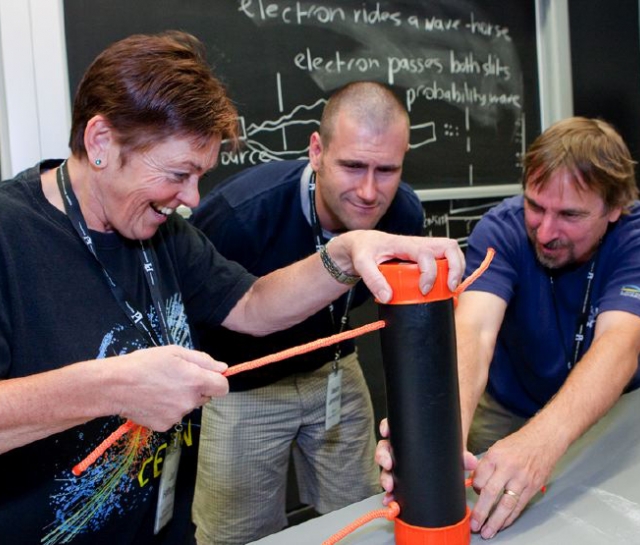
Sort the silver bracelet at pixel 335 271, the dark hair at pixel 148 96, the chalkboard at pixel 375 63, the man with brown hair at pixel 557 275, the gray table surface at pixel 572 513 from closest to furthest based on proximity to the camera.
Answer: the gray table surface at pixel 572 513
the dark hair at pixel 148 96
the silver bracelet at pixel 335 271
the man with brown hair at pixel 557 275
the chalkboard at pixel 375 63

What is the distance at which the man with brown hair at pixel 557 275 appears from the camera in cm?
138

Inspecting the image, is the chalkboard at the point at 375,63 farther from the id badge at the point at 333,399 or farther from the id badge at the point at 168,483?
the id badge at the point at 168,483

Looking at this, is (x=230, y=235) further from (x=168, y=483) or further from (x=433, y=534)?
(x=433, y=534)

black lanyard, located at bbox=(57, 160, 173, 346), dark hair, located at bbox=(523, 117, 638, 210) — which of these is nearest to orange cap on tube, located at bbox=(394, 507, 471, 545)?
black lanyard, located at bbox=(57, 160, 173, 346)

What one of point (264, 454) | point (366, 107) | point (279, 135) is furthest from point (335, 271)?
point (279, 135)

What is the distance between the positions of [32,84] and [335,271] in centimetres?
111

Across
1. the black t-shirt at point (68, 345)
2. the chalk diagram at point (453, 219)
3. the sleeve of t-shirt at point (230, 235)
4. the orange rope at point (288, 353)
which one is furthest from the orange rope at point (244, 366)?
the chalk diagram at point (453, 219)

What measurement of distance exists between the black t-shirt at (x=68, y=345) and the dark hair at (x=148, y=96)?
164 millimetres

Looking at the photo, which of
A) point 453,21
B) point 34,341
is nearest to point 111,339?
point 34,341

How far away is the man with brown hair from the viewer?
1.38 meters

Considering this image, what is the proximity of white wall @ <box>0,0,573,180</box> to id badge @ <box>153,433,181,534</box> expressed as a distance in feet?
3.21

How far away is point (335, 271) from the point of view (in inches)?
44.6

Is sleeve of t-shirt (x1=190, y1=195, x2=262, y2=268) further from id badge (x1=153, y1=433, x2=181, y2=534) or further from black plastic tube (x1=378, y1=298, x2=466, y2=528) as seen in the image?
black plastic tube (x1=378, y1=298, x2=466, y2=528)

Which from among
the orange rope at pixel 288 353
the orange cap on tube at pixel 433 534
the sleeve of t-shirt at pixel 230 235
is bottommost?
the orange cap on tube at pixel 433 534
